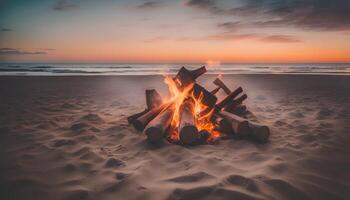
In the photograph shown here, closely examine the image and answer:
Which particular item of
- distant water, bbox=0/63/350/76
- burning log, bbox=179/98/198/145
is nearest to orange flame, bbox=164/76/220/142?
burning log, bbox=179/98/198/145

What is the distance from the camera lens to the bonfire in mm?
3939

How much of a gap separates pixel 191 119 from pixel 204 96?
0.80 meters

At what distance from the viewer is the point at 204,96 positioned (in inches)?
184

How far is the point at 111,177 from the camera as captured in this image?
2906mm

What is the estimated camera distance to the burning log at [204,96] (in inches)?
183

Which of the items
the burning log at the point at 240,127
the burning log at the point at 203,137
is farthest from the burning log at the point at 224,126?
the burning log at the point at 203,137

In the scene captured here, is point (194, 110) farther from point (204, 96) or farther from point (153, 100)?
point (153, 100)

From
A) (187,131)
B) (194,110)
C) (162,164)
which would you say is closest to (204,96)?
(194,110)

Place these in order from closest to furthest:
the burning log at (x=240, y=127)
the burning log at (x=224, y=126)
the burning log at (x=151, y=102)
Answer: the burning log at (x=240, y=127) < the burning log at (x=224, y=126) < the burning log at (x=151, y=102)

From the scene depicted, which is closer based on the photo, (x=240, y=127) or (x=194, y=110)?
(x=240, y=127)

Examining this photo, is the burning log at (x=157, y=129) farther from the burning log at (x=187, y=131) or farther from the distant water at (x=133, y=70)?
the distant water at (x=133, y=70)

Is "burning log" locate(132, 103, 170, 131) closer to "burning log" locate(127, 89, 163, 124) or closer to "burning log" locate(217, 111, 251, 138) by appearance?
"burning log" locate(127, 89, 163, 124)

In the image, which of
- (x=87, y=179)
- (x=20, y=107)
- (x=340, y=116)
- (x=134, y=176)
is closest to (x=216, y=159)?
(x=134, y=176)

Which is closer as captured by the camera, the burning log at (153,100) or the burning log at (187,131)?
the burning log at (187,131)
